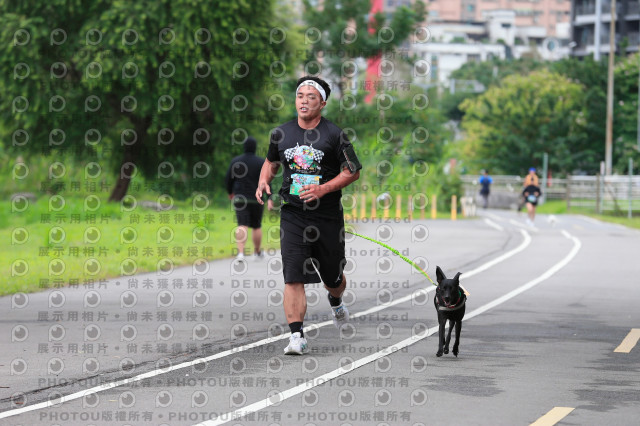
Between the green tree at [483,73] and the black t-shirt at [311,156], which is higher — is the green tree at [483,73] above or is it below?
above

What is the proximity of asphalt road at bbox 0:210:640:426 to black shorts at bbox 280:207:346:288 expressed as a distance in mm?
676

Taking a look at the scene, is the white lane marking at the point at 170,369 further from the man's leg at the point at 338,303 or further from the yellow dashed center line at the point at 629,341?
the yellow dashed center line at the point at 629,341

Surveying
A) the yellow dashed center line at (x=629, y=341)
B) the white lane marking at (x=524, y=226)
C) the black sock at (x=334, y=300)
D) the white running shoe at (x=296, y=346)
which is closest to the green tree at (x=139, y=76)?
the white lane marking at (x=524, y=226)

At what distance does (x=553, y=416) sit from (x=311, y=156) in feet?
10.6

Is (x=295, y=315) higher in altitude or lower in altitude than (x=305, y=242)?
lower

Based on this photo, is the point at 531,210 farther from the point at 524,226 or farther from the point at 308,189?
the point at 308,189

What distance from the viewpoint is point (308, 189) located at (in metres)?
9.87

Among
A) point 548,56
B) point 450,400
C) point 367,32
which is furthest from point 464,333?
point 548,56

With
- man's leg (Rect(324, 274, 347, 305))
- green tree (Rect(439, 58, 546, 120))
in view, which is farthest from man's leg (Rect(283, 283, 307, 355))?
green tree (Rect(439, 58, 546, 120))

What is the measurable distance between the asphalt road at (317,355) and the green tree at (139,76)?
18.3 m

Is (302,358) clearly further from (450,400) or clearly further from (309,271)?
(450,400)

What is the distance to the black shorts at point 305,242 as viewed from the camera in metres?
10.1

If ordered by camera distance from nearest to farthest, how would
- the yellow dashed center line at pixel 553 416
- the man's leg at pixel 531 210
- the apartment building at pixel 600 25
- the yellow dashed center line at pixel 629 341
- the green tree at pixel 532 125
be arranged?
the yellow dashed center line at pixel 553 416 → the yellow dashed center line at pixel 629 341 → the man's leg at pixel 531 210 → the green tree at pixel 532 125 → the apartment building at pixel 600 25

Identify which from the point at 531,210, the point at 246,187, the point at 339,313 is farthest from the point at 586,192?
the point at 339,313
